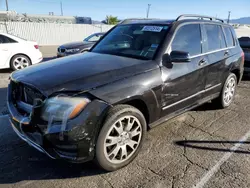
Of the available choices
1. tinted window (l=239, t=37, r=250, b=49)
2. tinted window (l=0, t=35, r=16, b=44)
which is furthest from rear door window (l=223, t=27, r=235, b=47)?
tinted window (l=0, t=35, r=16, b=44)

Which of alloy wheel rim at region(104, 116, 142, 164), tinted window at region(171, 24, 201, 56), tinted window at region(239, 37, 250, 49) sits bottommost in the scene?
alloy wheel rim at region(104, 116, 142, 164)

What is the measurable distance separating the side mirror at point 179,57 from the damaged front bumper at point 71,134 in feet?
4.09

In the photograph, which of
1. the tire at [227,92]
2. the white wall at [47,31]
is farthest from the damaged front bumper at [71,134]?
the white wall at [47,31]

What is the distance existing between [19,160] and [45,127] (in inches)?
37.0

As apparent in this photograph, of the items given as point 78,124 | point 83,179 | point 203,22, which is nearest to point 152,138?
point 83,179

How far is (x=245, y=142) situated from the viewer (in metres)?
3.49

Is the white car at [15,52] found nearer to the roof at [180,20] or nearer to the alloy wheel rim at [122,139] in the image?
the roof at [180,20]

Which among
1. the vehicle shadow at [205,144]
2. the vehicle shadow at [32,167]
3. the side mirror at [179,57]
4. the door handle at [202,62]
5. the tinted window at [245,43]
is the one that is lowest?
the vehicle shadow at [205,144]

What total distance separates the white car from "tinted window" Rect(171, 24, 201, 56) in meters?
6.54

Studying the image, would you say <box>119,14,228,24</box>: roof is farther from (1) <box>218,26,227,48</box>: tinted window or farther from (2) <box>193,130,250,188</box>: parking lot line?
(2) <box>193,130,250,188</box>: parking lot line

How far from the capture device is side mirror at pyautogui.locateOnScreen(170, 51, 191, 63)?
315cm

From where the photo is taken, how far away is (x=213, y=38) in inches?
169

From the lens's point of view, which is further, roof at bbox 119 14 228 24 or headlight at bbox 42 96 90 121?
roof at bbox 119 14 228 24

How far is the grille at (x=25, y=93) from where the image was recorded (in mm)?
2539
